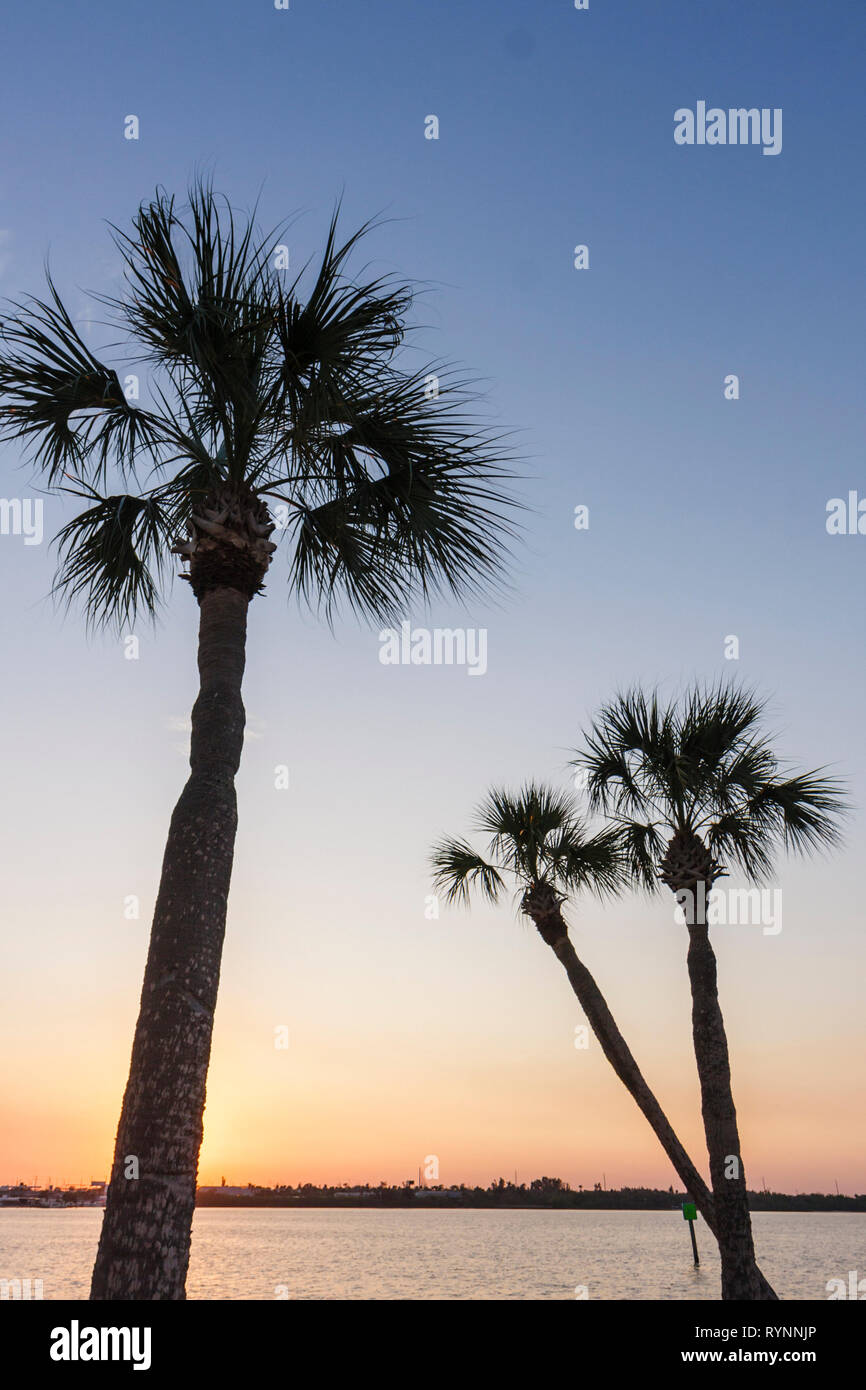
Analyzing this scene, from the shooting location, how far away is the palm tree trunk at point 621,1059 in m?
16.0

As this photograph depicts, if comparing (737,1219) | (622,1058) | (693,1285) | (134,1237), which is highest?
(134,1237)

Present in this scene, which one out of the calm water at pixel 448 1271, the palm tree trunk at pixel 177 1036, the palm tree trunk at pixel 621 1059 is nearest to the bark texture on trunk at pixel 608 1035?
the palm tree trunk at pixel 621 1059

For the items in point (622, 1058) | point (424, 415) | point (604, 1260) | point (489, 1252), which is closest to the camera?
point (424, 415)

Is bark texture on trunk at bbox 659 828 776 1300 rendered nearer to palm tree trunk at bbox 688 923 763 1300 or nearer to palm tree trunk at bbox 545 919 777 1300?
palm tree trunk at bbox 688 923 763 1300

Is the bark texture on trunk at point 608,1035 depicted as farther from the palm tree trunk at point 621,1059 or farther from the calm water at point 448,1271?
the calm water at point 448,1271

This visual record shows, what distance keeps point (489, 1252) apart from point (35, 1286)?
56.7m

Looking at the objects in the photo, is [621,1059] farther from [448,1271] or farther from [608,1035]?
[448,1271]

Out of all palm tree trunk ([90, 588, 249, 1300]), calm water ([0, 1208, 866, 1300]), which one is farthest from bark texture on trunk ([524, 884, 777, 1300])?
calm water ([0, 1208, 866, 1300])

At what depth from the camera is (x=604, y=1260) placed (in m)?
82.1

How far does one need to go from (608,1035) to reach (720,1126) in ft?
9.75

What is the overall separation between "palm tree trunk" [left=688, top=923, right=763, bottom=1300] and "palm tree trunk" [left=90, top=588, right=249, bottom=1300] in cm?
1074

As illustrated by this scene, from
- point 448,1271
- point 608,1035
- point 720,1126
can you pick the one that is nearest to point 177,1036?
point 720,1126
